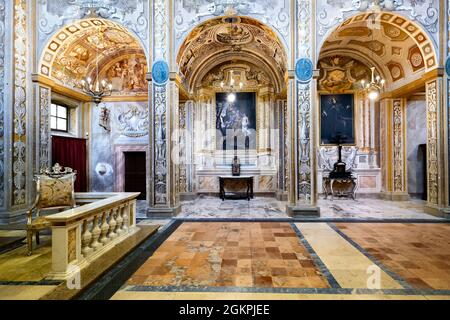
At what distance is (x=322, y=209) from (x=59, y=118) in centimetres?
907

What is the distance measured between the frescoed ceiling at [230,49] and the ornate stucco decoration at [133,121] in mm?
2108

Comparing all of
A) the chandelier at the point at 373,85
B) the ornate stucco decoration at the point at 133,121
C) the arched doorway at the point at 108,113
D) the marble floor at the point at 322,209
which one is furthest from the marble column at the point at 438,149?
the ornate stucco decoration at the point at 133,121

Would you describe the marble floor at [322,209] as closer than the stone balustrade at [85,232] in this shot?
No

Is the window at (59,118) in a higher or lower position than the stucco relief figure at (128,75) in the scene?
lower

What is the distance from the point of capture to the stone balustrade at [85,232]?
284 cm

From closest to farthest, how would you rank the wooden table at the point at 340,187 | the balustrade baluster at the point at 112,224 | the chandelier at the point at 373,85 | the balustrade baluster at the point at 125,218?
the balustrade baluster at the point at 112,224 → the balustrade baluster at the point at 125,218 → the chandelier at the point at 373,85 → the wooden table at the point at 340,187

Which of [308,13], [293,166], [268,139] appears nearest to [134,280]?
[293,166]

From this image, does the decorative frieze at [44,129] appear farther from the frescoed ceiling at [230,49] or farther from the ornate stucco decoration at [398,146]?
the ornate stucco decoration at [398,146]

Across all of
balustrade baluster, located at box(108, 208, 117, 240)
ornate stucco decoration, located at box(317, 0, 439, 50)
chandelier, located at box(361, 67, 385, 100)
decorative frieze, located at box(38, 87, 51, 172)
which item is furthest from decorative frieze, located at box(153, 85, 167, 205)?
chandelier, located at box(361, 67, 385, 100)

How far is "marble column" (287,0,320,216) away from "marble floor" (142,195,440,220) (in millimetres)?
712

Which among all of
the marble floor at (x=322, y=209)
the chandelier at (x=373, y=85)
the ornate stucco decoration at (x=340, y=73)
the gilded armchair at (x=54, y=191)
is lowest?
the marble floor at (x=322, y=209)

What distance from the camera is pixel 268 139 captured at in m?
10.0

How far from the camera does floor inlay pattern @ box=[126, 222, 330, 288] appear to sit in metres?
3.07

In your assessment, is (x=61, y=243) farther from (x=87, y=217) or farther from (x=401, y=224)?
(x=401, y=224)
